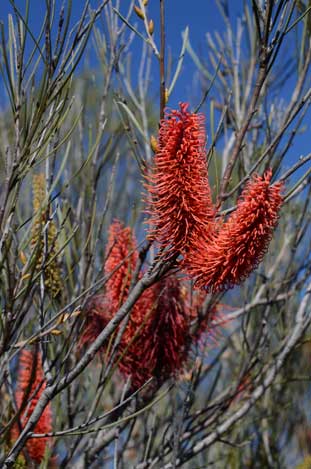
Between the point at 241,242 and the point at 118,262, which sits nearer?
the point at 241,242

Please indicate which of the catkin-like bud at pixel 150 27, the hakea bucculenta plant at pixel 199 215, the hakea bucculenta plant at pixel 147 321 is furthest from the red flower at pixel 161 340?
the catkin-like bud at pixel 150 27

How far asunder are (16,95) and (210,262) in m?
0.37

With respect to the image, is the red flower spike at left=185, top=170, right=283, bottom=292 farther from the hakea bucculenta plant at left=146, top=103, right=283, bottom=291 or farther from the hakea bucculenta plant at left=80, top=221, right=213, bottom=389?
the hakea bucculenta plant at left=80, top=221, right=213, bottom=389

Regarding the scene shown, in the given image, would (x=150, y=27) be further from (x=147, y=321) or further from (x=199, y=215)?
(x=147, y=321)

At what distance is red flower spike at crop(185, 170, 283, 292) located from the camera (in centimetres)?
95

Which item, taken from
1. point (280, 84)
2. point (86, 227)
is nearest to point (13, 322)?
point (86, 227)

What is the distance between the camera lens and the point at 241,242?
0.96m

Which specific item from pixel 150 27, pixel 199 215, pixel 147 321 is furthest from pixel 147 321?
pixel 150 27

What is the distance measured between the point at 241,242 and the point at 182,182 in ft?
0.44

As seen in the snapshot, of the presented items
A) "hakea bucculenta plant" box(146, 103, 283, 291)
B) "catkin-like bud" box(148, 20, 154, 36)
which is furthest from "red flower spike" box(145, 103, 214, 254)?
"catkin-like bud" box(148, 20, 154, 36)

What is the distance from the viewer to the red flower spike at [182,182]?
1.01 m

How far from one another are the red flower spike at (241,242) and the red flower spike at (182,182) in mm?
37

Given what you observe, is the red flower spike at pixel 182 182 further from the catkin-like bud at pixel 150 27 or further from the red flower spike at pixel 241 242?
the catkin-like bud at pixel 150 27

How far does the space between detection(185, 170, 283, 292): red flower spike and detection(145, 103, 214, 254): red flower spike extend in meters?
0.04
